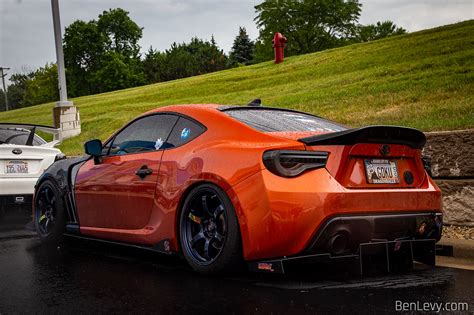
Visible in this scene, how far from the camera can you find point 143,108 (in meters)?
24.7

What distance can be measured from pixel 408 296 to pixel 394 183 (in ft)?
2.83

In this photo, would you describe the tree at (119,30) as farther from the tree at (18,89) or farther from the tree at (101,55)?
the tree at (18,89)

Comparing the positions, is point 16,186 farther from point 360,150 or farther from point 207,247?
point 360,150

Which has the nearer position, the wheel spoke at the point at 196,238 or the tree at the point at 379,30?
the wheel spoke at the point at 196,238

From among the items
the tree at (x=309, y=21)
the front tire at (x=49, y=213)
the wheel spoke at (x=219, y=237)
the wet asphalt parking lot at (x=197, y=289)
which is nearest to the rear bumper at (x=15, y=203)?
the front tire at (x=49, y=213)

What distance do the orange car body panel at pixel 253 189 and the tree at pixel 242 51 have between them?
79.2 meters

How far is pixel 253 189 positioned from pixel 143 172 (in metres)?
1.32

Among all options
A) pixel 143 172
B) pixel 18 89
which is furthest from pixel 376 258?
pixel 18 89

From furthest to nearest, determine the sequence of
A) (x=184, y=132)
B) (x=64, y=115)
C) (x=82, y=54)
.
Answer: (x=82, y=54), (x=64, y=115), (x=184, y=132)

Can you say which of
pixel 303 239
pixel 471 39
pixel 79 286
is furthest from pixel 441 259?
pixel 471 39

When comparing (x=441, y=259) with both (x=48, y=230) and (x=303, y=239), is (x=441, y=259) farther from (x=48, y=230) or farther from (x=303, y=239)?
(x=48, y=230)

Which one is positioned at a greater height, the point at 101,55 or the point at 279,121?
the point at 101,55

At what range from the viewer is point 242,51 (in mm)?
85000

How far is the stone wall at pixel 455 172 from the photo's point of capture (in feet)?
20.7
